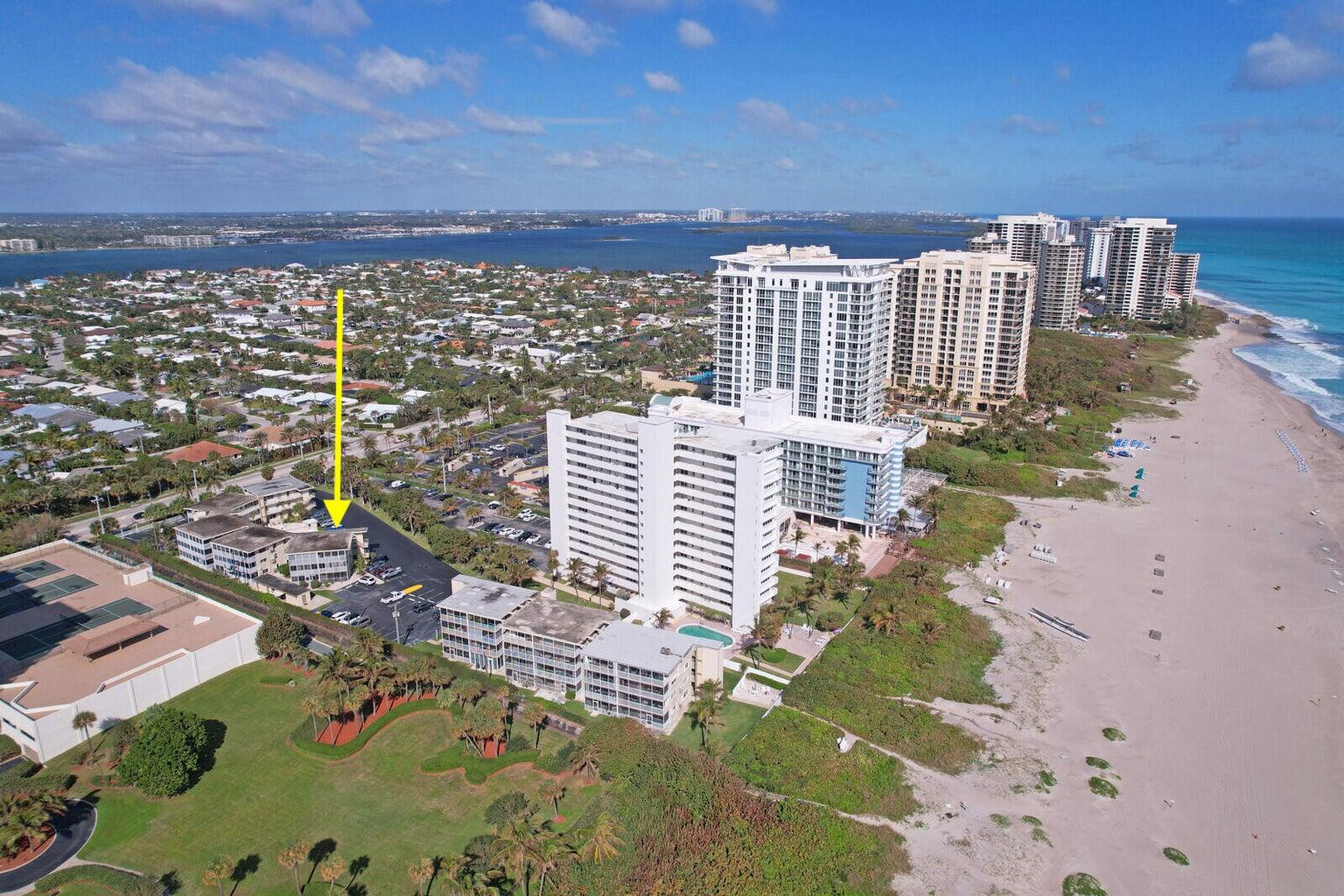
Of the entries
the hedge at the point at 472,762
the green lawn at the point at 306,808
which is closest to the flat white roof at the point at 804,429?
the hedge at the point at 472,762

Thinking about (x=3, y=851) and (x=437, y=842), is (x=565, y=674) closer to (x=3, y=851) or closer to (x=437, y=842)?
(x=437, y=842)

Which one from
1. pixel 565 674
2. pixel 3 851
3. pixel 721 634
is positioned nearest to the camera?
pixel 3 851

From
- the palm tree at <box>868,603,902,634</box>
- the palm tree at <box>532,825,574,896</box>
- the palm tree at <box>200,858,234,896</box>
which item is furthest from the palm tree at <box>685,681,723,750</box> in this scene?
the palm tree at <box>200,858,234,896</box>

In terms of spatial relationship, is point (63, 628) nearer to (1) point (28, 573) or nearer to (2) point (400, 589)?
(1) point (28, 573)

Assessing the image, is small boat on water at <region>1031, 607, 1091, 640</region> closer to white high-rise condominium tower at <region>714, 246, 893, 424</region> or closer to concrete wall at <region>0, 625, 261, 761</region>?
white high-rise condominium tower at <region>714, 246, 893, 424</region>

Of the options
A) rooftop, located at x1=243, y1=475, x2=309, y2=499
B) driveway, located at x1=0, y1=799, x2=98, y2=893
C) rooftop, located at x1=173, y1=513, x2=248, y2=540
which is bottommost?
driveway, located at x1=0, y1=799, x2=98, y2=893

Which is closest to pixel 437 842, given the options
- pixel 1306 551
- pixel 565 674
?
pixel 565 674

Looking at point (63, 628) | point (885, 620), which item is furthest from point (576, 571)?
point (63, 628)

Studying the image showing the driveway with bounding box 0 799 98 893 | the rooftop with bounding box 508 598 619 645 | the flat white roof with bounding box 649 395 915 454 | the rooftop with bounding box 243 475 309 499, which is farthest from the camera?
the rooftop with bounding box 243 475 309 499
